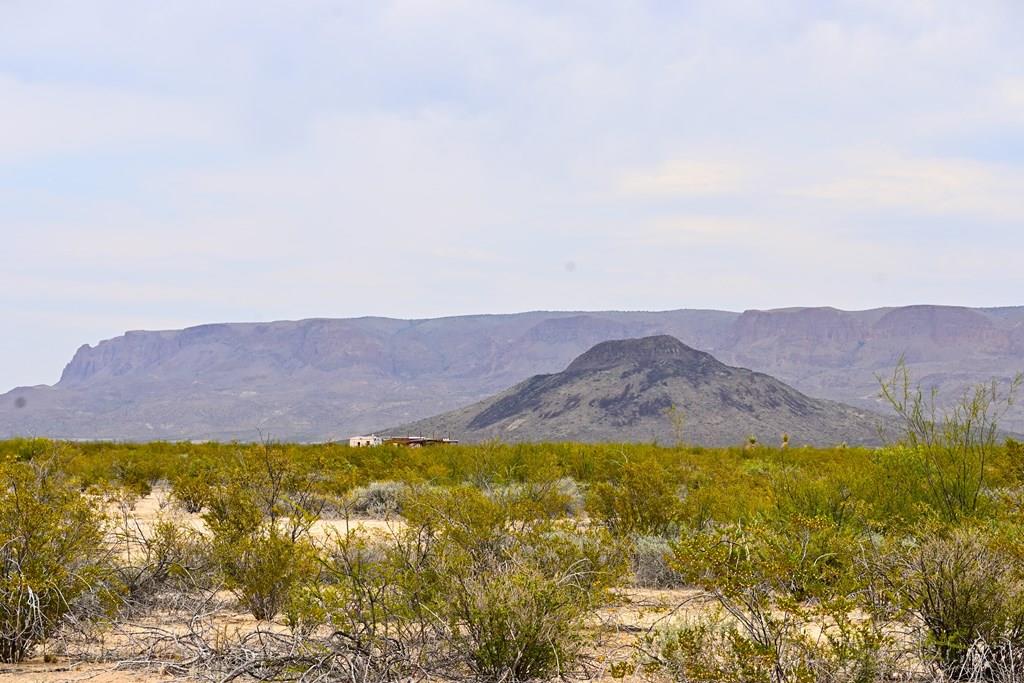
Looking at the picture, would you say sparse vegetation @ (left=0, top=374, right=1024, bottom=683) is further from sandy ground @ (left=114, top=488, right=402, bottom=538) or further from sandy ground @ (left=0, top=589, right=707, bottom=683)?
sandy ground @ (left=114, top=488, right=402, bottom=538)

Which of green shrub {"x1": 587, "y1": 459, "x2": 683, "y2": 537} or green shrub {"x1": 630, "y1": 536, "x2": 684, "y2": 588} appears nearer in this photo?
green shrub {"x1": 630, "y1": 536, "x2": 684, "y2": 588}

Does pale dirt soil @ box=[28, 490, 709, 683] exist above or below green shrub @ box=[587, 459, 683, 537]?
below

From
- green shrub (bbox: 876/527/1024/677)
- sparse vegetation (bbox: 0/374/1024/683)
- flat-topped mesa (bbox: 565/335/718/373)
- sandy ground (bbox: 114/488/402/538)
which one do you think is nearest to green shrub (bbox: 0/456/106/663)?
sparse vegetation (bbox: 0/374/1024/683)

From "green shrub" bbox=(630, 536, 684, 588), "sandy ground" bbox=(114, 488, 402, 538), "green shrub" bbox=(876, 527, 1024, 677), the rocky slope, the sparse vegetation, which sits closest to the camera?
the sparse vegetation

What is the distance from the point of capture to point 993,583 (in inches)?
291

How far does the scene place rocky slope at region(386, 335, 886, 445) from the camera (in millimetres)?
126500

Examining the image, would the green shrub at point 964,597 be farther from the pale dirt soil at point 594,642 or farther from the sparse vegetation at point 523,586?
the pale dirt soil at point 594,642

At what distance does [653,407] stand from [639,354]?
72.8 ft

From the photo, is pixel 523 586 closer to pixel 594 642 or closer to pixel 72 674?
pixel 594 642

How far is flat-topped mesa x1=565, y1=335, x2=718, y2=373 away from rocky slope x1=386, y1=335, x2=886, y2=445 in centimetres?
17

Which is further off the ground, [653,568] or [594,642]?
[594,642]

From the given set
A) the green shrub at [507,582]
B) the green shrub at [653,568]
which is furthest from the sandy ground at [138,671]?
the green shrub at [653,568]

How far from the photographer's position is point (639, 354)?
538 feet

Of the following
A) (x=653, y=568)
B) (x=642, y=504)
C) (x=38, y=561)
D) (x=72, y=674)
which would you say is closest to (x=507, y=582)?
(x=72, y=674)
